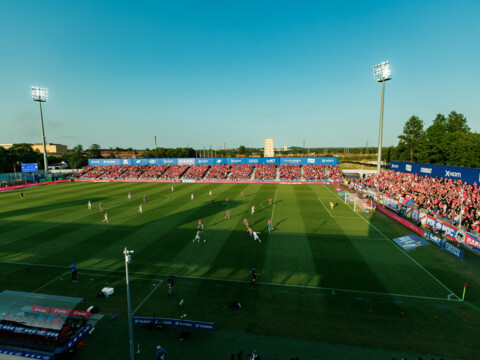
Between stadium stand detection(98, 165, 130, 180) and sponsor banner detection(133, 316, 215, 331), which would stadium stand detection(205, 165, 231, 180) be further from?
sponsor banner detection(133, 316, 215, 331)

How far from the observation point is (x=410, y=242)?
2222 centimetres

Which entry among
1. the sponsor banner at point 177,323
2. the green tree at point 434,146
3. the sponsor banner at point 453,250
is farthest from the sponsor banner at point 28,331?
the green tree at point 434,146

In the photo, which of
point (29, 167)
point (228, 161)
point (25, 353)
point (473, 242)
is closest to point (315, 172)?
point (228, 161)

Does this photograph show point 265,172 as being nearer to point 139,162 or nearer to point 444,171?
point 444,171

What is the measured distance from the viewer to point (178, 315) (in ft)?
41.5

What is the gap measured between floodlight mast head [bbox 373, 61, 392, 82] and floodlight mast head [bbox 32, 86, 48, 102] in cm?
8292

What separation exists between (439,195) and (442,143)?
1662 inches

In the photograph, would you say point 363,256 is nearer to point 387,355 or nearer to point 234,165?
point 387,355

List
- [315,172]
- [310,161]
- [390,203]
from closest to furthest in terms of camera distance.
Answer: [390,203]
[315,172]
[310,161]

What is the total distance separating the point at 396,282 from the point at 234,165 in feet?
200

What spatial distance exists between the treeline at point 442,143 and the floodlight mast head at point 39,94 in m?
105

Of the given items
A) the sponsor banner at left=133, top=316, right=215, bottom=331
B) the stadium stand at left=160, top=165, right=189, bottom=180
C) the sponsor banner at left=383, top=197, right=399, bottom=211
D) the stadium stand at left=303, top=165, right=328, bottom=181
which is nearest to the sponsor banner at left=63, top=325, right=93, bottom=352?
the sponsor banner at left=133, top=316, right=215, bottom=331

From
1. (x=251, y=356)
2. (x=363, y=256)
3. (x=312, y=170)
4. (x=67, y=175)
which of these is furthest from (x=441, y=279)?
(x=67, y=175)

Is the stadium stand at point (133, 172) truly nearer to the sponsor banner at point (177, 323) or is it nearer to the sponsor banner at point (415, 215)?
the sponsor banner at point (177, 323)
